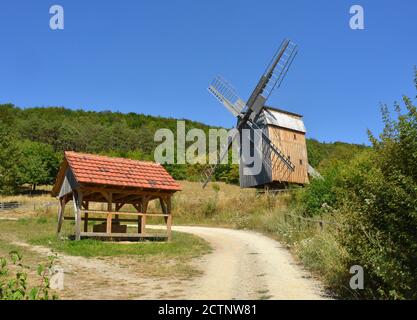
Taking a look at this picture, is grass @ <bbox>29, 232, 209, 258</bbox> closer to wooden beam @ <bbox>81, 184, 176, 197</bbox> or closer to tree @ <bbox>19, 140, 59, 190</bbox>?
wooden beam @ <bbox>81, 184, 176, 197</bbox>

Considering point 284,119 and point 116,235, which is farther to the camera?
point 284,119

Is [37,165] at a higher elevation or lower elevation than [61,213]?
higher

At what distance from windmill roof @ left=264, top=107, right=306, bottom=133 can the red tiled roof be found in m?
15.1

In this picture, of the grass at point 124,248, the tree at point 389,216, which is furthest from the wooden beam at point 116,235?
the tree at point 389,216

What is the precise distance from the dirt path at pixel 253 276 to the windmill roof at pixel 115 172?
12.4 ft

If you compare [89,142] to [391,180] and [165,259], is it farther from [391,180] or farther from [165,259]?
[391,180]

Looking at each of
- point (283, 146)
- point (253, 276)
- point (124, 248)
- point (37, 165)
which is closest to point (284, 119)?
point (283, 146)

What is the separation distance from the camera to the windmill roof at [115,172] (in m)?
15.9

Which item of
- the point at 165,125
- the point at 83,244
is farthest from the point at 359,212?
the point at 165,125

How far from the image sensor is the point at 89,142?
86875 millimetres

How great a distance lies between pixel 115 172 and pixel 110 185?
967mm

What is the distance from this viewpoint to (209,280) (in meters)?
9.18

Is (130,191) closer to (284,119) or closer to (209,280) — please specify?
(209,280)
